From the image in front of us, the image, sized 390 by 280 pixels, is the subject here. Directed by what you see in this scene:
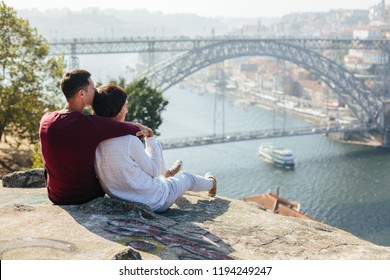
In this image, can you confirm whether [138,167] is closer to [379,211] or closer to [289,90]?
[379,211]

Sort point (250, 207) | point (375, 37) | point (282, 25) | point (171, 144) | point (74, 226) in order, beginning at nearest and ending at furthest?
point (74, 226), point (250, 207), point (171, 144), point (375, 37), point (282, 25)

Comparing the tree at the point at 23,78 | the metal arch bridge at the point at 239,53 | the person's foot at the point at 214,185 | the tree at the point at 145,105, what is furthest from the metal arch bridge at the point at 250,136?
the person's foot at the point at 214,185

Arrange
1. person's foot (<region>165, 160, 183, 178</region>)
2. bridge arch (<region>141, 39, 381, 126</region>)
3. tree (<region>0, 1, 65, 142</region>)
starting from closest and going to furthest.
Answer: person's foot (<region>165, 160, 183, 178</region>)
tree (<region>0, 1, 65, 142</region>)
bridge arch (<region>141, 39, 381, 126</region>)

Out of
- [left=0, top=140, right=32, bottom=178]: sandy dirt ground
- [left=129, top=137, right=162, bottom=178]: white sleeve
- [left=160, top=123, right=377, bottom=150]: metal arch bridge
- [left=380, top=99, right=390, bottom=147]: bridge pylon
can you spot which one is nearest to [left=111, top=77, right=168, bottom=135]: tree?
[left=0, top=140, right=32, bottom=178]: sandy dirt ground

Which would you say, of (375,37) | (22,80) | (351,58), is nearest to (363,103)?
(375,37)

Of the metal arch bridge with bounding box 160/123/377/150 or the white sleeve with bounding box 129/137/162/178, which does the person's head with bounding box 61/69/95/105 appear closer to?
the white sleeve with bounding box 129/137/162/178

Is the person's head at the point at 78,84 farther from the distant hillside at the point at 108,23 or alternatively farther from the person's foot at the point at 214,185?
the distant hillside at the point at 108,23
